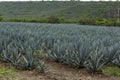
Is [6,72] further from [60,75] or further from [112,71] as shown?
[112,71]

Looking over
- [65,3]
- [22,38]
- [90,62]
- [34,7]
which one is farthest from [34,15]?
[90,62]

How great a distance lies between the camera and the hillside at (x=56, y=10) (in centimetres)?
6294

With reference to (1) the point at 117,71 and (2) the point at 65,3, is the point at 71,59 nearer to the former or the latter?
(1) the point at 117,71

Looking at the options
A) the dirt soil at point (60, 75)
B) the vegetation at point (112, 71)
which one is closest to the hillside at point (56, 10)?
the vegetation at point (112, 71)

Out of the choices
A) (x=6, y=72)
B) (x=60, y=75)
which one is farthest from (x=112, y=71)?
(x=6, y=72)

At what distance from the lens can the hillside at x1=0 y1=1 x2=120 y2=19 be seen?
62938 millimetres

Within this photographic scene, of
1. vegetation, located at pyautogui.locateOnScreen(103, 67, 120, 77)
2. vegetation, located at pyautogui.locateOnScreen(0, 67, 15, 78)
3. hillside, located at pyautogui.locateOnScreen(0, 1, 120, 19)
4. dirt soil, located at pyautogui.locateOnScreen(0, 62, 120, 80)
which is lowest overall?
hillside, located at pyautogui.locateOnScreen(0, 1, 120, 19)

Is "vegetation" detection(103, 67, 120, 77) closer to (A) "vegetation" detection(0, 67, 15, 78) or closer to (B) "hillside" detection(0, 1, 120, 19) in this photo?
(A) "vegetation" detection(0, 67, 15, 78)

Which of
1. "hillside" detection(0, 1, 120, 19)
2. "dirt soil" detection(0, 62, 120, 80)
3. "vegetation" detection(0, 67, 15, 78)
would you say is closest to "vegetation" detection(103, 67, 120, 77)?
"dirt soil" detection(0, 62, 120, 80)

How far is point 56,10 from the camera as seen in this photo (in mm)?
69125

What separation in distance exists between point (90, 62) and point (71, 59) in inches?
25.0

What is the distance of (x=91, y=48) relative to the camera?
26.3 ft

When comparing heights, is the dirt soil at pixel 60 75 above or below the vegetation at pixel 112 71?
above

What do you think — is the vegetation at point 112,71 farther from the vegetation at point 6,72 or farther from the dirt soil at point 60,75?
the vegetation at point 6,72
